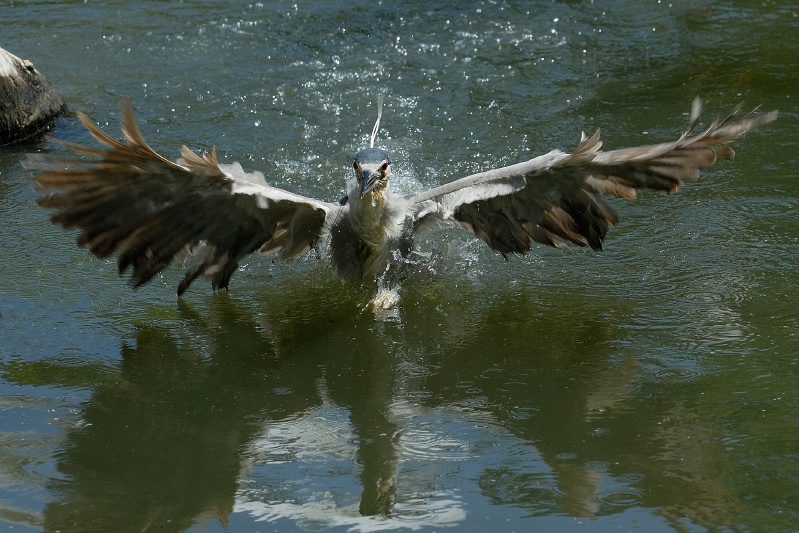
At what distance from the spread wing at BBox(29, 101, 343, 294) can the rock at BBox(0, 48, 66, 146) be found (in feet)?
9.57

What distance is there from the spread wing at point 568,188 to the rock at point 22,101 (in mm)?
3438

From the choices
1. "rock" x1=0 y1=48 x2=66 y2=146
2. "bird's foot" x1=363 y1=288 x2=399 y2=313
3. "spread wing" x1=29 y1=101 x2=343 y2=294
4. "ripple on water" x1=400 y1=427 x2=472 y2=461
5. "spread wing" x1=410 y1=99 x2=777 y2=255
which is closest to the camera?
"ripple on water" x1=400 y1=427 x2=472 y2=461

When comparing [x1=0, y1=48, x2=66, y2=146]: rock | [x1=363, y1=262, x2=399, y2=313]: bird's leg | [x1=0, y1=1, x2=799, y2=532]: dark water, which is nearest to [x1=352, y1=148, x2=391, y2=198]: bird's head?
[x1=363, y1=262, x2=399, y2=313]: bird's leg

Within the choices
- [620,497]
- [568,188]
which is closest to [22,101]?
[568,188]

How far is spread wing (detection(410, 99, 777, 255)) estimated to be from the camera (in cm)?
500

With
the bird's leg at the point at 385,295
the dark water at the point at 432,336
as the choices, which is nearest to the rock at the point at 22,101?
the dark water at the point at 432,336

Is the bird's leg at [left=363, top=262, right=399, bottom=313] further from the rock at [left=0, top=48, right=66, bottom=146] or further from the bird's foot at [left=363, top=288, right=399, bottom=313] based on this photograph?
the rock at [left=0, top=48, right=66, bottom=146]

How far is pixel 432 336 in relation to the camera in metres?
5.19

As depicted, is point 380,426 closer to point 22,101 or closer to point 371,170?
point 371,170

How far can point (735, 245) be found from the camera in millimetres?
5938

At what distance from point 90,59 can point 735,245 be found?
19.8 ft

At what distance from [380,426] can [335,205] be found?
2.02 m

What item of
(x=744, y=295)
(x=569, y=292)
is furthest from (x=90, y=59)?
(x=744, y=295)

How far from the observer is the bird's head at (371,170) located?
5.50 m
